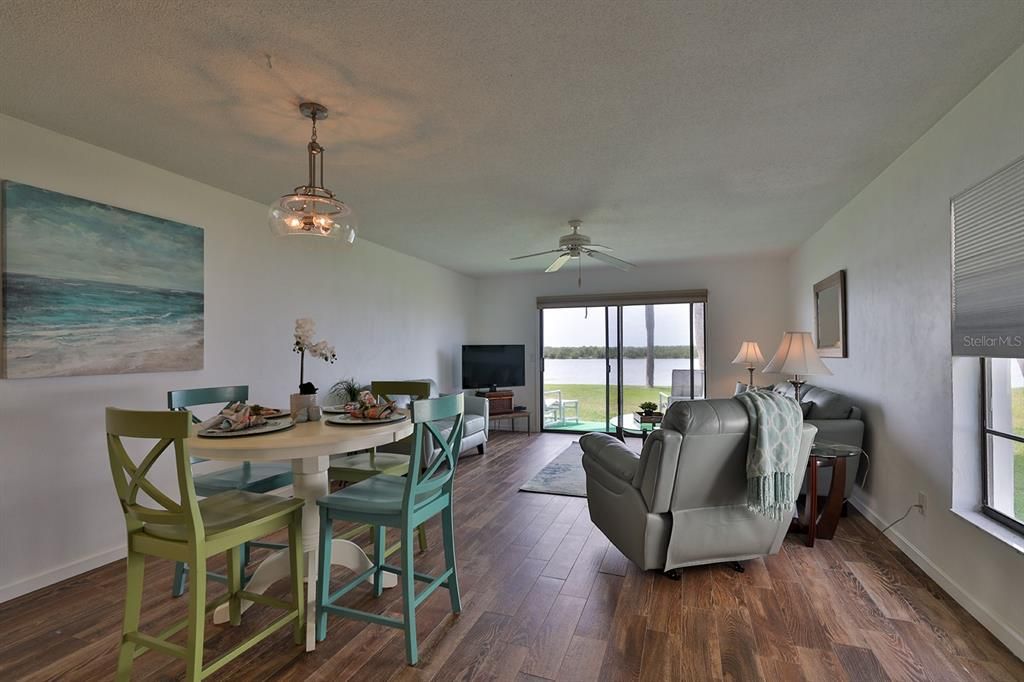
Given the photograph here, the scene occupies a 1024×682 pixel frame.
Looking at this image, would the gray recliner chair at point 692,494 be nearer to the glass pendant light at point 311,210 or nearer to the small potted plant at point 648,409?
the glass pendant light at point 311,210

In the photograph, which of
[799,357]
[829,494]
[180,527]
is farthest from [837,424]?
[180,527]

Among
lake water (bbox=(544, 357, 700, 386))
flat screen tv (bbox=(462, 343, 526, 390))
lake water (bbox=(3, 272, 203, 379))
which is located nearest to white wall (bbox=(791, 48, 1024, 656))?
lake water (bbox=(544, 357, 700, 386))

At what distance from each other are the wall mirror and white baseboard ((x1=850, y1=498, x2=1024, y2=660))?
1.54m

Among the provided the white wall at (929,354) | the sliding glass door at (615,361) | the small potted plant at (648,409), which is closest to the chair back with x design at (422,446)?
the white wall at (929,354)

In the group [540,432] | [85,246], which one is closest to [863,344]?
[540,432]

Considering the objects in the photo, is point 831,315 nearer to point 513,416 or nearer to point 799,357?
point 799,357

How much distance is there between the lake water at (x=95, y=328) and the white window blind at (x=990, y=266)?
4.40 meters

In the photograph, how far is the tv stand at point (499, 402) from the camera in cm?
679

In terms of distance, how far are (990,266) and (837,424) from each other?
173 centimetres

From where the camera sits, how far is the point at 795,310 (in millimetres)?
5914

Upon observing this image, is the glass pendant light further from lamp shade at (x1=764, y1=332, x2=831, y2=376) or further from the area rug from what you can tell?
lamp shade at (x1=764, y1=332, x2=831, y2=376)

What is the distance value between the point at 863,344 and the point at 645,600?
8.69 ft

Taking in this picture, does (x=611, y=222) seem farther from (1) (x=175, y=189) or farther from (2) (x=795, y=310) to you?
(1) (x=175, y=189)

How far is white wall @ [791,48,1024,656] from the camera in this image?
2.07 meters
